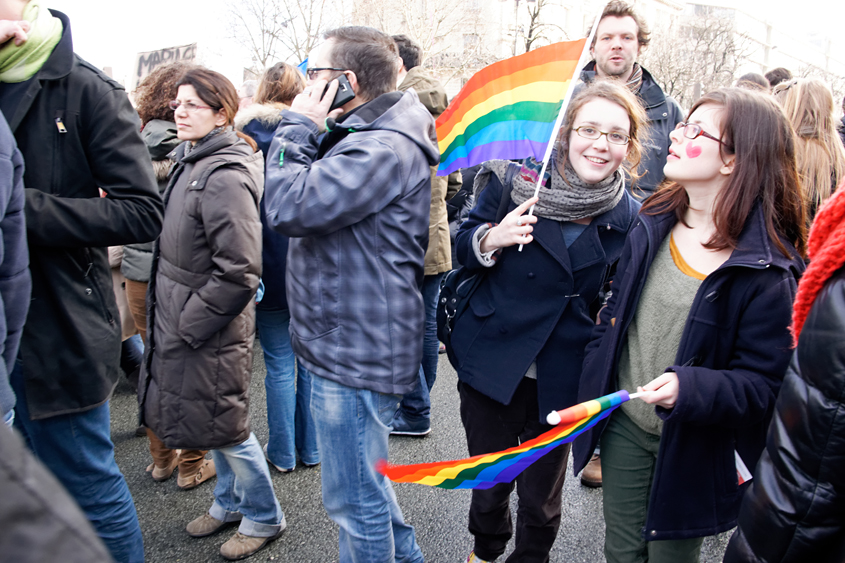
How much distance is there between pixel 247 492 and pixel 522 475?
4.21 ft

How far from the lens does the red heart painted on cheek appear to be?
1765 millimetres

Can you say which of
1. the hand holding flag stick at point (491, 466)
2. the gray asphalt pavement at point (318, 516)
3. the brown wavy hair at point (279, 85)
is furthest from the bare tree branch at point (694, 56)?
the hand holding flag stick at point (491, 466)

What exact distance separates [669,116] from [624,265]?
200cm

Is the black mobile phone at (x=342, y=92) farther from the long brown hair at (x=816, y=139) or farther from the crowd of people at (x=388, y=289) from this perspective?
the long brown hair at (x=816, y=139)

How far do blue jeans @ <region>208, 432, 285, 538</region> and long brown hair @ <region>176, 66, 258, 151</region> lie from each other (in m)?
1.51

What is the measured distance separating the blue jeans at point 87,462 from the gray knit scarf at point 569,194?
1847 millimetres

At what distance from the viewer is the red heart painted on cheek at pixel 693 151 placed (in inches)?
69.5

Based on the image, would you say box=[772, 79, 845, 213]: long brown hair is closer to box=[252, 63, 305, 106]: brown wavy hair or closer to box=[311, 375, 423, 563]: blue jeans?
box=[311, 375, 423, 563]: blue jeans

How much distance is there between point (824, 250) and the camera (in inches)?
43.0

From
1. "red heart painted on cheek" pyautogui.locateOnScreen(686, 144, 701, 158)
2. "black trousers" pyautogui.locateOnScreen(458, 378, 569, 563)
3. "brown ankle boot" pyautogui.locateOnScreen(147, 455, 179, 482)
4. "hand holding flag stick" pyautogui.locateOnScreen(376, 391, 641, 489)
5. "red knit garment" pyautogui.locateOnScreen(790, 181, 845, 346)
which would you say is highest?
"red heart painted on cheek" pyautogui.locateOnScreen(686, 144, 701, 158)

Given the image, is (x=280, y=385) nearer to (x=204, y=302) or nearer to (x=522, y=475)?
(x=204, y=302)

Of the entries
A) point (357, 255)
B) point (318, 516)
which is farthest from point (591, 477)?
point (357, 255)

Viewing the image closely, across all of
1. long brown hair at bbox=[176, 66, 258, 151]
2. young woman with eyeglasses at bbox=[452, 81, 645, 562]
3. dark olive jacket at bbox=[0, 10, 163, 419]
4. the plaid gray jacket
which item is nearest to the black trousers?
young woman with eyeglasses at bbox=[452, 81, 645, 562]

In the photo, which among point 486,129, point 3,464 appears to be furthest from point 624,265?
point 3,464
